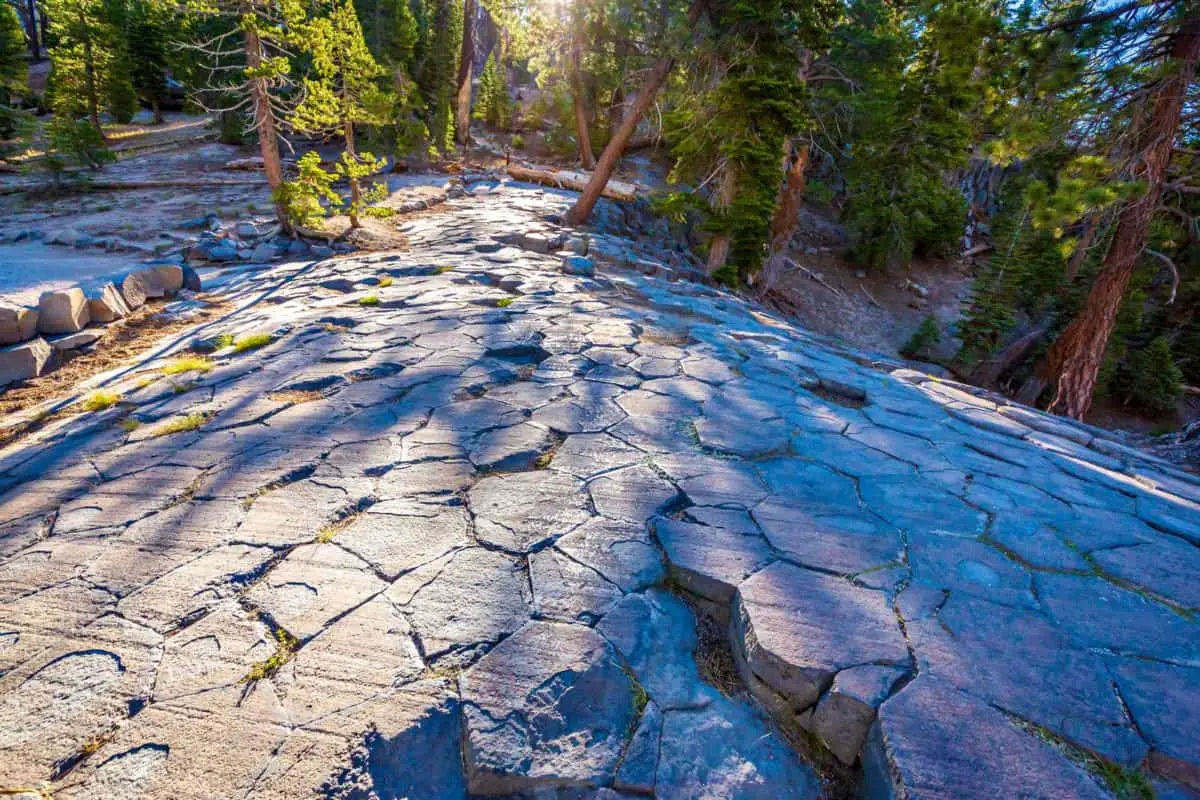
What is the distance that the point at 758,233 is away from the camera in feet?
40.6

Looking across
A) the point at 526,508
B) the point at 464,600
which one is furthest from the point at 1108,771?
the point at 526,508

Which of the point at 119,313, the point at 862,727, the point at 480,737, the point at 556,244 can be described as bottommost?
the point at 119,313

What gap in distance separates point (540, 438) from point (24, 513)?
2.55 m

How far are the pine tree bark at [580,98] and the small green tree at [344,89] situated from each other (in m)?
5.07

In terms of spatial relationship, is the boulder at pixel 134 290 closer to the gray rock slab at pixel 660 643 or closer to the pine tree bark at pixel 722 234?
the gray rock slab at pixel 660 643

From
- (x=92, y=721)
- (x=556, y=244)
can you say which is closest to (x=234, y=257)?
(x=556, y=244)

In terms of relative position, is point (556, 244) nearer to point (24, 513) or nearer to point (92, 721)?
point (24, 513)

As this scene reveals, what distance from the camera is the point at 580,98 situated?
19391mm

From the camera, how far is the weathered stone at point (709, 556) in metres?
2.03

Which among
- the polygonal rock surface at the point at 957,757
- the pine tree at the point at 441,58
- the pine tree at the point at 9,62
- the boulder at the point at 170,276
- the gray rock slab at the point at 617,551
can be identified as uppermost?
the pine tree at the point at 441,58

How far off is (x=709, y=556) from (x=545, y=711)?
884mm

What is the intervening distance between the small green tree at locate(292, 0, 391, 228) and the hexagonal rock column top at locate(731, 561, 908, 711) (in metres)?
10.2

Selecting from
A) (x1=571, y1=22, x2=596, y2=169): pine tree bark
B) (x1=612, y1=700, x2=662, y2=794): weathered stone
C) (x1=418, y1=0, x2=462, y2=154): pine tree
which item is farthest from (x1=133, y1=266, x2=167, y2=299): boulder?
(x1=418, y1=0, x2=462, y2=154): pine tree

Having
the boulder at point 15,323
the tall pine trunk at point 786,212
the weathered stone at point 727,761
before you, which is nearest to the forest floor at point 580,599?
the weathered stone at point 727,761
